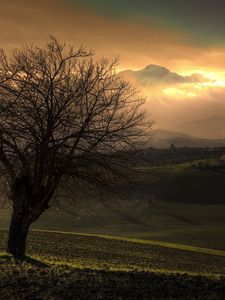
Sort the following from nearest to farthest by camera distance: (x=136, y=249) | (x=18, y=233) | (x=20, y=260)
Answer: (x=20, y=260) → (x=18, y=233) → (x=136, y=249)

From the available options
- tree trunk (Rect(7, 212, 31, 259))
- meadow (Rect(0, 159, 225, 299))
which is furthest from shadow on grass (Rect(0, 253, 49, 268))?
tree trunk (Rect(7, 212, 31, 259))

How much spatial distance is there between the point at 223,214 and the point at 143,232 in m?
33.3

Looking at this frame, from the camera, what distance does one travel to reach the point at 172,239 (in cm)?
7981

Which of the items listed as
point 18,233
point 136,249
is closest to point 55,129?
point 18,233

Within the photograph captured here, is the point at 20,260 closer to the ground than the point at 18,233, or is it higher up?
closer to the ground

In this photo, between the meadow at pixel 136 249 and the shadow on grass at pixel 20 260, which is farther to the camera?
the shadow on grass at pixel 20 260

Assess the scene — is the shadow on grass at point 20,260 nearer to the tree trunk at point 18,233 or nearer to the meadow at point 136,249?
the meadow at point 136,249

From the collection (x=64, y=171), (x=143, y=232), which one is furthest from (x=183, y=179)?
(x=64, y=171)

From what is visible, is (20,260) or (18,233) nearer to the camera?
(20,260)

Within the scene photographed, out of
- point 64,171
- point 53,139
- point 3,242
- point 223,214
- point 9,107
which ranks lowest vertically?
point 223,214

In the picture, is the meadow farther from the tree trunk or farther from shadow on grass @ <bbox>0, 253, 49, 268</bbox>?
the tree trunk

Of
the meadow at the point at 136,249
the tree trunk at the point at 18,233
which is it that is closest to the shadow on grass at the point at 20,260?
the meadow at the point at 136,249

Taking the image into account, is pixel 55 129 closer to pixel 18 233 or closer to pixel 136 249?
pixel 18 233

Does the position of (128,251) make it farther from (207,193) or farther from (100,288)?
(207,193)
